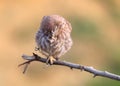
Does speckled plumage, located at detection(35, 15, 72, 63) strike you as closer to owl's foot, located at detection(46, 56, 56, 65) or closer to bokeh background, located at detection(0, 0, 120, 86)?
owl's foot, located at detection(46, 56, 56, 65)

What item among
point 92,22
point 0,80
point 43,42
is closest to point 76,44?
point 92,22

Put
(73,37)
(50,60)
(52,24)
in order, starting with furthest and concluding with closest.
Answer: (73,37) < (50,60) < (52,24)

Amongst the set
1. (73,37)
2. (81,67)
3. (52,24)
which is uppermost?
(52,24)

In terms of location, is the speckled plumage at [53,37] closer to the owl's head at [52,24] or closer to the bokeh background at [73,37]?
the owl's head at [52,24]

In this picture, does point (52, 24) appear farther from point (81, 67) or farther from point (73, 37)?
point (73, 37)

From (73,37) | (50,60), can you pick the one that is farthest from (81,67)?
(73,37)

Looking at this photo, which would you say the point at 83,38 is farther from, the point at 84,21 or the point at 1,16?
the point at 1,16
